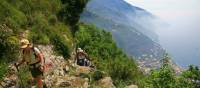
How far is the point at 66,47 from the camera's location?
31.0 metres

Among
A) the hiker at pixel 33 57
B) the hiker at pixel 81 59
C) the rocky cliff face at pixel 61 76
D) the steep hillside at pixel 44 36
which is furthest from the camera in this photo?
the hiker at pixel 81 59

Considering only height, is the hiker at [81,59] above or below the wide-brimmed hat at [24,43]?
below

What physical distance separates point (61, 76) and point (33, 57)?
6.17 metres

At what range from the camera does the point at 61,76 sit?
25.5 m

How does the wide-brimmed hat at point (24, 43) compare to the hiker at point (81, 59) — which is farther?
the hiker at point (81, 59)

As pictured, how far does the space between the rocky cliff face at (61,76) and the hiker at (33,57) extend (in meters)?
2.75

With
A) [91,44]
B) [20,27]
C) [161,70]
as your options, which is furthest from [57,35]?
[91,44]

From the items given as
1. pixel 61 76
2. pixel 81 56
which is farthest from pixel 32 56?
pixel 81 56

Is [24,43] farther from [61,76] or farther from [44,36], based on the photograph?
[44,36]

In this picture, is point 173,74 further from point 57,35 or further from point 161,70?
point 57,35

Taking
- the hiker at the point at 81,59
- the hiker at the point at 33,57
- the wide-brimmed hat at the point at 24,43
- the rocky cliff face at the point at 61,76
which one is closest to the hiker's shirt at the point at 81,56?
the hiker at the point at 81,59

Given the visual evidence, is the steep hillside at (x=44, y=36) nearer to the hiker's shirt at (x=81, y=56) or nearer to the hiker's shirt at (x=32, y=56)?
the hiker's shirt at (x=81, y=56)

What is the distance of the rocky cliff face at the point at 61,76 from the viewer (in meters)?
23.0

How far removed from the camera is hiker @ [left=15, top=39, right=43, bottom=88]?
1933 centimetres
